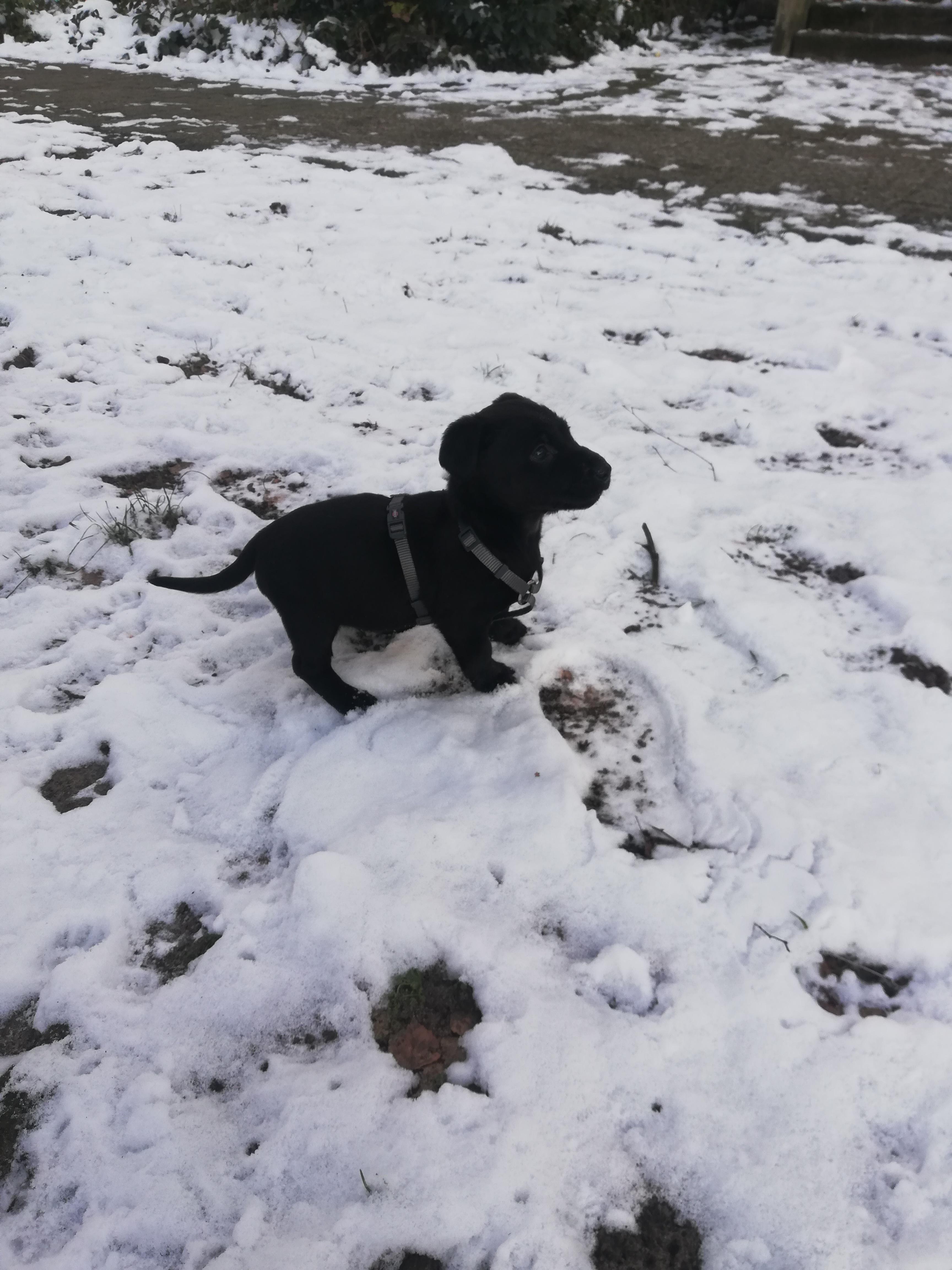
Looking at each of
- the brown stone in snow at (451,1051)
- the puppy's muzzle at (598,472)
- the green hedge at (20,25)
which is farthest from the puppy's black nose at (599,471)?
the green hedge at (20,25)

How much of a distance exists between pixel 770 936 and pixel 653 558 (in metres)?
1.59

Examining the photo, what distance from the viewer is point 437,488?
347cm

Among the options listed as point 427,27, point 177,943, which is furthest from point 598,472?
point 427,27

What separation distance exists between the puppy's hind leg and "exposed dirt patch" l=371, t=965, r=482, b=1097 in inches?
38.0

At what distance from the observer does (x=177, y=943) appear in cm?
200

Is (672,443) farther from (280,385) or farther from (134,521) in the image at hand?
(134,521)

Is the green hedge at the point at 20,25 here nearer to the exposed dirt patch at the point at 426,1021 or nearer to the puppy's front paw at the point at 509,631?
the puppy's front paw at the point at 509,631

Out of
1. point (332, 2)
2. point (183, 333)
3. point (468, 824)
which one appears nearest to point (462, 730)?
point (468, 824)

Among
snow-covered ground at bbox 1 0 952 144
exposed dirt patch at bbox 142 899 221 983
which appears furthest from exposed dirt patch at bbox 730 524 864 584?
snow-covered ground at bbox 1 0 952 144

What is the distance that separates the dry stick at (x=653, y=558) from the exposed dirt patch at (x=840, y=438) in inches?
49.2

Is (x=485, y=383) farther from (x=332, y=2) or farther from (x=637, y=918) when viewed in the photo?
(x=332, y=2)

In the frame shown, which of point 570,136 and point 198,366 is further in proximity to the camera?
point 570,136

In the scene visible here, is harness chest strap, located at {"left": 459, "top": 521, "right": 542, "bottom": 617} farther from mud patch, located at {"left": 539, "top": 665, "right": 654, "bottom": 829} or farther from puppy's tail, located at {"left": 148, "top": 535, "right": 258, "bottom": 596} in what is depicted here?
puppy's tail, located at {"left": 148, "top": 535, "right": 258, "bottom": 596}

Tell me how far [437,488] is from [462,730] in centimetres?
136
